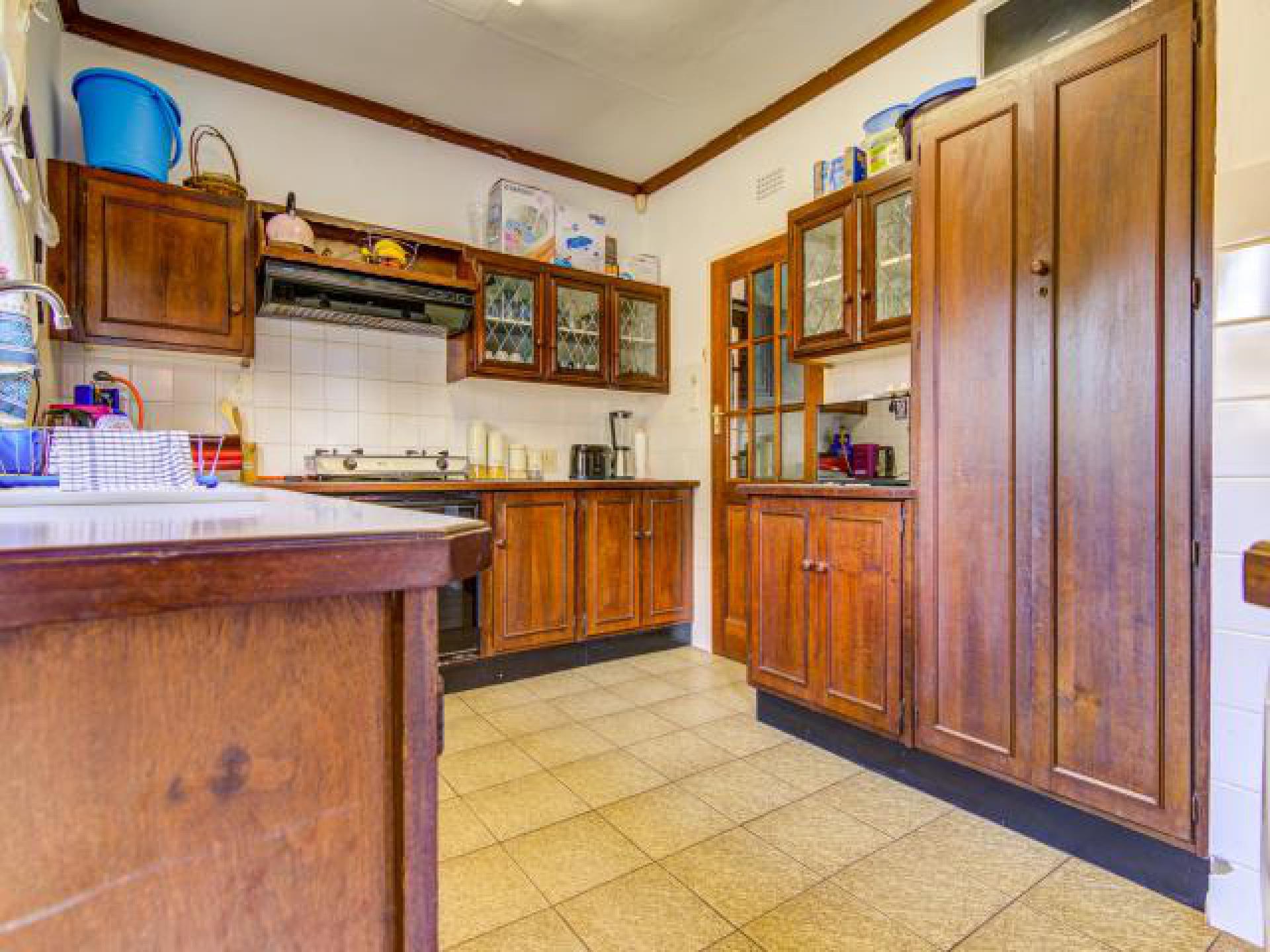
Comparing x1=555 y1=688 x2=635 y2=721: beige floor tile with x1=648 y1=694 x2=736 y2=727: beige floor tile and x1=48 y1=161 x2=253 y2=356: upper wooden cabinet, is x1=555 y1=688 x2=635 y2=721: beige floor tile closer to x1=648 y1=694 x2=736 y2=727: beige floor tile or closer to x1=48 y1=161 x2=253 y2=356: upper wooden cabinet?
x1=648 y1=694 x2=736 y2=727: beige floor tile

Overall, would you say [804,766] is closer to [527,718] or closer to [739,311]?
[527,718]

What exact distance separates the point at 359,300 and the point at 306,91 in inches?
44.8

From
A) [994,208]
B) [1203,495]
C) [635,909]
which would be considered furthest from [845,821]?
[994,208]

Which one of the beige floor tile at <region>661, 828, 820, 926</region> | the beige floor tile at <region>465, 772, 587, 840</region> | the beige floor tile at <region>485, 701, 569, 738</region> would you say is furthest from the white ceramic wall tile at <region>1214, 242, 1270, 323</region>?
the beige floor tile at <region>485, 701, 569, 738</region>

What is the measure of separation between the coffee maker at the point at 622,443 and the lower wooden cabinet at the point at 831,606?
63.6 inches

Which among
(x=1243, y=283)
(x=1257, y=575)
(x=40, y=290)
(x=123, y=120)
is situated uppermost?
(x=123, y=120)

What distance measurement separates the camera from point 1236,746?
4.84 feet

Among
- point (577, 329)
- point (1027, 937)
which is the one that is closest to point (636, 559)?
point (577, 329)

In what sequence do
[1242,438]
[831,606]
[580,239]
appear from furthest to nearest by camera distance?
[580,239], [831,606], [1242,438]

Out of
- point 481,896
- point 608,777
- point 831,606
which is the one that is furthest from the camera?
point 831,606

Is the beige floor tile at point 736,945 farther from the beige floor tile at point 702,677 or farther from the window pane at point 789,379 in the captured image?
the window pane at point 789,379

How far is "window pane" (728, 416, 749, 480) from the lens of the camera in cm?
367

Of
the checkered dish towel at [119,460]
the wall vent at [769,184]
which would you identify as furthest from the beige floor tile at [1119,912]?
the wall vent at [769,184]

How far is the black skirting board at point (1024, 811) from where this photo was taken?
1583 millimetres
